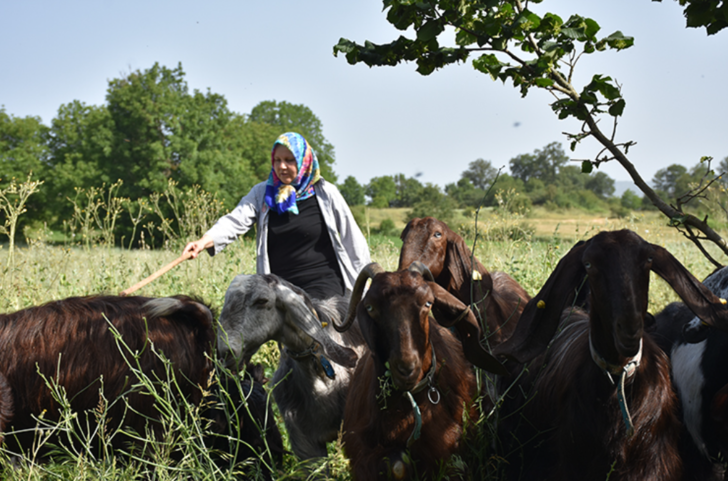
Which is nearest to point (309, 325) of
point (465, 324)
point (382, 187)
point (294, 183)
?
point (465, 324)

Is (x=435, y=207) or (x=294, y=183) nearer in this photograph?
(x=294, y=183)

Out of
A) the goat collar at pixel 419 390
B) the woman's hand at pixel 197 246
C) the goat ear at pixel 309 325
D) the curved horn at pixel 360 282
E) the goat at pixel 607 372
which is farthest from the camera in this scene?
the woman's hand at pixel 197 246

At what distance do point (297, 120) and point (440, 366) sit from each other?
58.3 metres

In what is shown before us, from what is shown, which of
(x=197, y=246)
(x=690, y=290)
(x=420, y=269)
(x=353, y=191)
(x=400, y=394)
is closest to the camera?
(x=690, y=290)

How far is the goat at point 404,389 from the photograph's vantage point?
8.34ft

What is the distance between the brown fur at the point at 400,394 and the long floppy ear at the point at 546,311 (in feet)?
1.38

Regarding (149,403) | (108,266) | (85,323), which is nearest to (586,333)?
(149,403)

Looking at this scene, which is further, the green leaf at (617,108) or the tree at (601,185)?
the tree at (601,185)

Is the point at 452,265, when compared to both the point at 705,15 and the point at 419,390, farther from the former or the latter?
the point at 705,15

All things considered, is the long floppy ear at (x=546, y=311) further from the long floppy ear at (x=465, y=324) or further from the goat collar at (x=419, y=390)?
the goat collar at (x=419, y=390)

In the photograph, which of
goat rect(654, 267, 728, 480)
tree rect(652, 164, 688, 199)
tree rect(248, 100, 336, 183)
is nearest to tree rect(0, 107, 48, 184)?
tree rect(248, 100, 336, 183)

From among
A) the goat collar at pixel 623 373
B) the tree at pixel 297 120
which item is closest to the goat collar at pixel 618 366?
the goat collar at pixel 623 373

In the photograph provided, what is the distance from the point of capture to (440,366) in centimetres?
289

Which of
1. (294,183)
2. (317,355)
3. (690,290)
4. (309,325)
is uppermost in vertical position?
(294,183)
